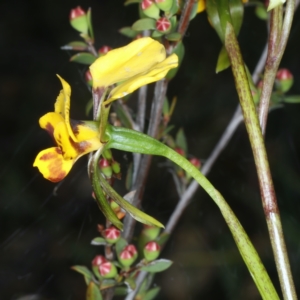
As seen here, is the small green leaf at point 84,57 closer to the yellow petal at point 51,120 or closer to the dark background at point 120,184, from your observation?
the yellow petal at point 51,120

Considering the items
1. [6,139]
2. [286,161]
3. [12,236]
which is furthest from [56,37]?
[286,161]

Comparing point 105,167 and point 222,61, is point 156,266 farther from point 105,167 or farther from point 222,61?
point 222,61


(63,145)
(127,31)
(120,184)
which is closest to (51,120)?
(63,145)

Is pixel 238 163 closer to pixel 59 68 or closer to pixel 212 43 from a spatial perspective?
pixel 212 43

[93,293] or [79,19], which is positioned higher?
[79,19]

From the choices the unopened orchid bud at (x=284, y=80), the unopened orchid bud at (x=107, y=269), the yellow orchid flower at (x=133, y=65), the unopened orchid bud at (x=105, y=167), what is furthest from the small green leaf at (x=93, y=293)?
the unopened orchid bud at (x=284, y=80)

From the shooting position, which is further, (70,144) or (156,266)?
(156,266)

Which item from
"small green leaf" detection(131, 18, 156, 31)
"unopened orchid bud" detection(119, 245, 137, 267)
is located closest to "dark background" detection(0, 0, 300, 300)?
"unopened orchid bud" detection(119, 245, 137, 267)
